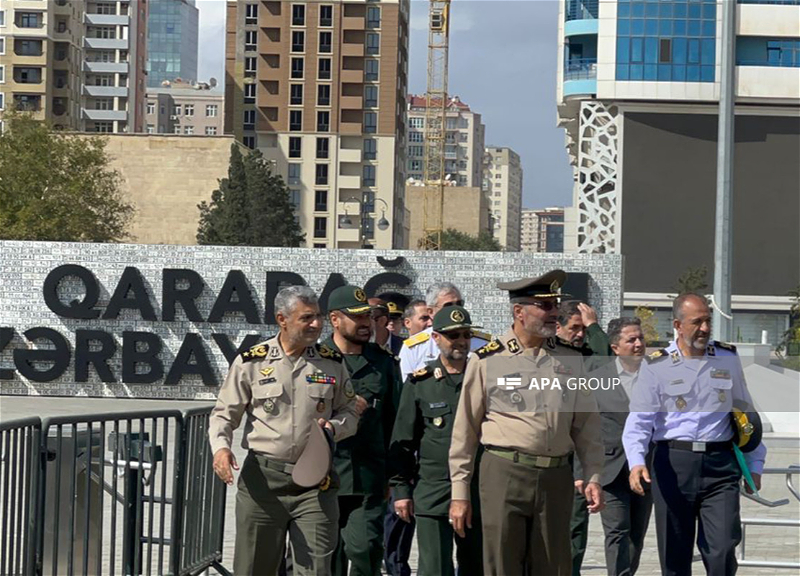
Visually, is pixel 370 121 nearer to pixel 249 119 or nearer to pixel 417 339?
pixel 249 119

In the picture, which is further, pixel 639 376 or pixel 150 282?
pixel 150 282

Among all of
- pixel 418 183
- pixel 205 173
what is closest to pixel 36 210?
pixel 205 173

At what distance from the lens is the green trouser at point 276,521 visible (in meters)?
6.95

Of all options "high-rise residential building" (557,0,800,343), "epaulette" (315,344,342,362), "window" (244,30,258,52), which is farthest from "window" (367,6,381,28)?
"epaulette" (315,344,342,362)

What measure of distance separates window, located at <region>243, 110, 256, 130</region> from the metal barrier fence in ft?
394

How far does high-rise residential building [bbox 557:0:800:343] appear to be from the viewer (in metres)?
69.1

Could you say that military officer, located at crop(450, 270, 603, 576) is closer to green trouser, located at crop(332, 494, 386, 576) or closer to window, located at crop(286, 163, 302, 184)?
green trouser, located at crop(332, 494, 386, 576)

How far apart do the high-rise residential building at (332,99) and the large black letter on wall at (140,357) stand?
9376cm

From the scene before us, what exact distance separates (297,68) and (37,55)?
22.3m

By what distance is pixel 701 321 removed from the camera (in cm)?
771

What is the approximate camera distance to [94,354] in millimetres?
27891

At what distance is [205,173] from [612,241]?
86.9 feet

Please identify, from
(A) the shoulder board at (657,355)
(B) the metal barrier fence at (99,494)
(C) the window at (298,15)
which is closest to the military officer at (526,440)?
(A) the shoulder board at (657,355)

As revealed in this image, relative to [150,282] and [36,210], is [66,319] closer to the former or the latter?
[150,282]
